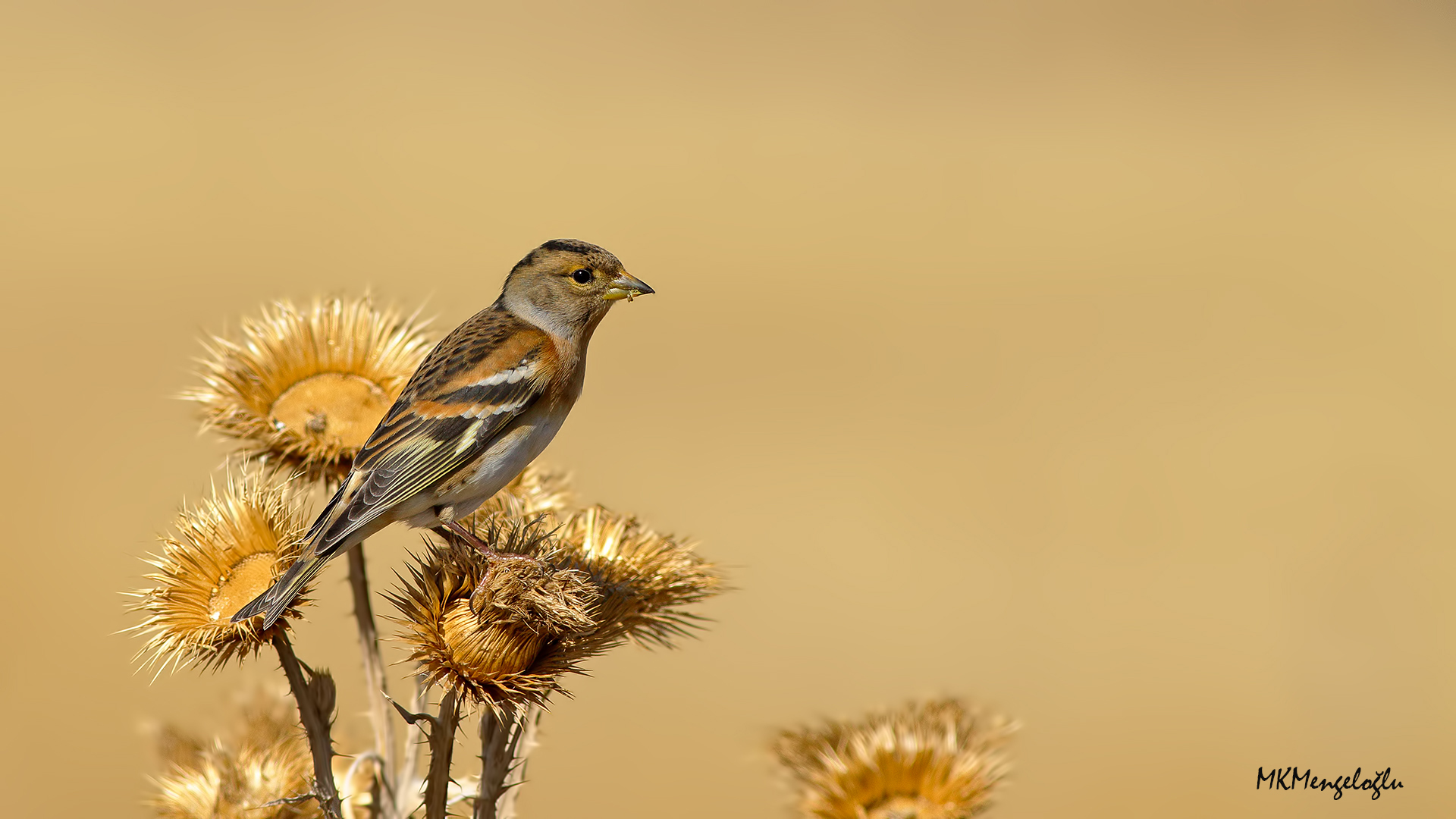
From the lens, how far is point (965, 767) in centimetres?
330

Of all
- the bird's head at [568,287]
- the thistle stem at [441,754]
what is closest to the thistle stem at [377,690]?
the thistle stem at [441,754]

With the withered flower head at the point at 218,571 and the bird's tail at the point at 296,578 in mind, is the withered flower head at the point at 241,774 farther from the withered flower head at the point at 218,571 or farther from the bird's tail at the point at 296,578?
the bird's tail at the point at 296,578

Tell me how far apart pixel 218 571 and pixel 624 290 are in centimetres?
193

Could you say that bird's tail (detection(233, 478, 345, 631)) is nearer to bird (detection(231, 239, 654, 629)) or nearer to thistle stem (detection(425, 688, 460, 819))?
bird (detection(231, 239, 654, 629))

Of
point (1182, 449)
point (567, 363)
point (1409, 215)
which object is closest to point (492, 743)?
point (567, 363)

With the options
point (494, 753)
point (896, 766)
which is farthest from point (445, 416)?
point (896, 766)

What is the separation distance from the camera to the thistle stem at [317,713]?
3004 millimetres

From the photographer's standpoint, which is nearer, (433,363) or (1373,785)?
(433,363)

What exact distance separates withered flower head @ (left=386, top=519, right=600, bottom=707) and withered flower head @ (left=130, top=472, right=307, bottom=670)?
1.08 feet

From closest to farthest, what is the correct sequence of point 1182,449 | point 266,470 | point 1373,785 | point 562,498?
1. point 266,470
2. point 562,498
3. point 1373,785
4. point 1182,449

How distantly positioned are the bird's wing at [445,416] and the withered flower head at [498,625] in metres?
0.40

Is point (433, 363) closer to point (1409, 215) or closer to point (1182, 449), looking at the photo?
point (1182, 449)

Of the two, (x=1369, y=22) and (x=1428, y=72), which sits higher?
(x=1369, y=22)

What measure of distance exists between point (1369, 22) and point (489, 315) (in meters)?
46.6
